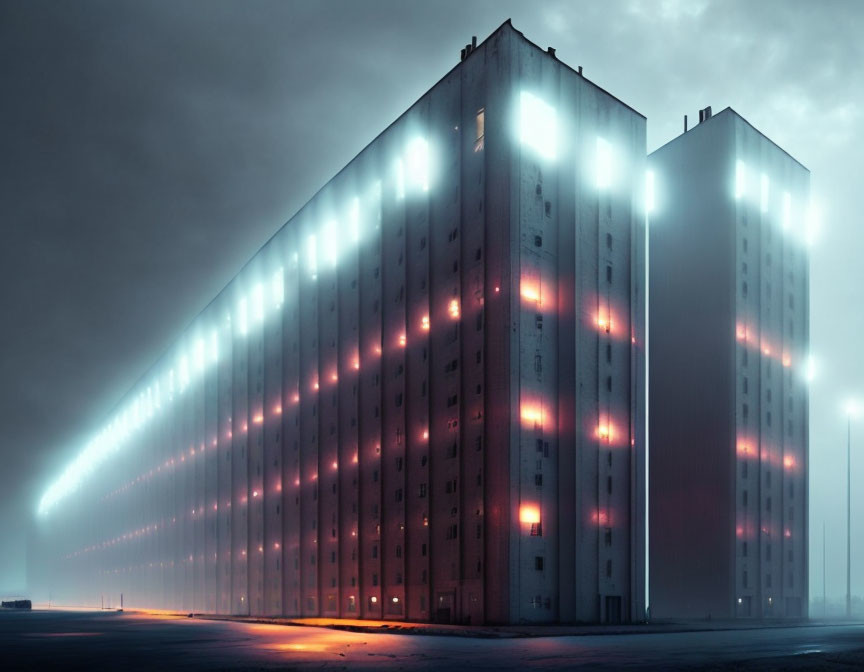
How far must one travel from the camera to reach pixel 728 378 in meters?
81.8

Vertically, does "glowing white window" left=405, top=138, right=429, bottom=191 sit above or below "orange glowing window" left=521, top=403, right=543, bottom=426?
above

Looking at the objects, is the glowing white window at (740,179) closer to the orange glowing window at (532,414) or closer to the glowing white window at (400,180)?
the glowing white window at (400,180)

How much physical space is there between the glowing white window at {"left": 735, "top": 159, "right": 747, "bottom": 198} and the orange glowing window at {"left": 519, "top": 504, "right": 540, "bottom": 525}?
43353 millimetres

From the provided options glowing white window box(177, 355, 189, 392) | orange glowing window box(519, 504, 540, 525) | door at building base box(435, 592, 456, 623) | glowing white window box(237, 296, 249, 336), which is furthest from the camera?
glowing white window box(177, 355, 189, 392)

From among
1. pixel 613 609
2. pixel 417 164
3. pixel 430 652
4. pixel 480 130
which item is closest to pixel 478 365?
pixel 480 130

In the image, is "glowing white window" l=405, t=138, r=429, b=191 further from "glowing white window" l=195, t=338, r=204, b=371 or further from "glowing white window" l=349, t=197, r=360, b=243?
"glowing white window" l=195, t=338, r=204, b=371

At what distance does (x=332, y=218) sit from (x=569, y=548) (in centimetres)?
4212

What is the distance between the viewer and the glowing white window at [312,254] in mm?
89125

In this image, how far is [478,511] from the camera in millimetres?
58062

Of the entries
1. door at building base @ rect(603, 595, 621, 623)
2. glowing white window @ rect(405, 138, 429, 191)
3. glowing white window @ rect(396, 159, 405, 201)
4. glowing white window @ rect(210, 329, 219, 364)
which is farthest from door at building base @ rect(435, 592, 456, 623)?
glowing white window @ rect(210, 329, 219, 364)

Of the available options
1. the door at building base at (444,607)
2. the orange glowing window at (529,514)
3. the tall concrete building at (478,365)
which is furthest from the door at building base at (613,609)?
the door at building base at (444,607)

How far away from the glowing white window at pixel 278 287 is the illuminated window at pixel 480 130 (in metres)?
39.6

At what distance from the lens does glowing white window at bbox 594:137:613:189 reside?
66.5 metres

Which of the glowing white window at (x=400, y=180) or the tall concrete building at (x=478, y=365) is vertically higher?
the glowing white window at (x=400, y=180)
